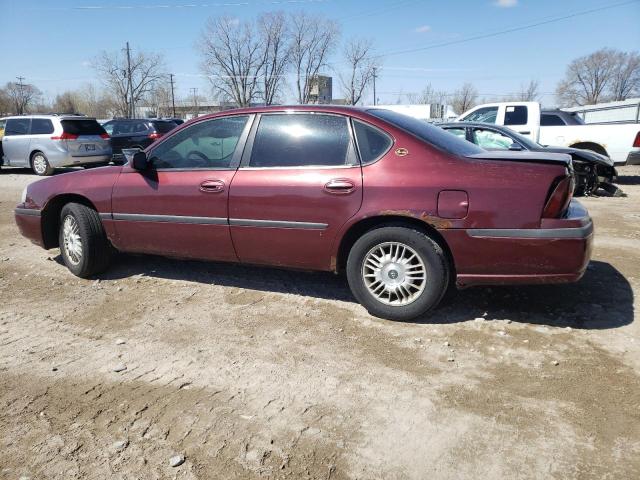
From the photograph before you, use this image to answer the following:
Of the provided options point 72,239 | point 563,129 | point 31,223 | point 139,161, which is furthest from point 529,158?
point 563,129

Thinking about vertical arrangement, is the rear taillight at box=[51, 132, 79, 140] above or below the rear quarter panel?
above

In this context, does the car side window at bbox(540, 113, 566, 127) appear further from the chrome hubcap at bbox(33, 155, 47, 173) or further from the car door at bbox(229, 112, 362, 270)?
the chrome hubcap at bbox(33, 155, 47, 173)

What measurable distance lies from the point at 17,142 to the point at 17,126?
0.52 meters

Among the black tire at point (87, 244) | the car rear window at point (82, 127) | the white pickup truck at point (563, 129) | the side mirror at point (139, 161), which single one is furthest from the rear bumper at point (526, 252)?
the car rear window at point (82, 127)

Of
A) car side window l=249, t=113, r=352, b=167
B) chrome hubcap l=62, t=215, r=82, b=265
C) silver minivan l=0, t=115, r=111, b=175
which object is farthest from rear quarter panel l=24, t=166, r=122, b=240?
silver minivan l=0, t=115, r=111, b=175

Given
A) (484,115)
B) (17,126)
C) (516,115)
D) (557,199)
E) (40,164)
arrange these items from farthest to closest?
(17,126), (40,164), (484,115), (516,115), (557,199)

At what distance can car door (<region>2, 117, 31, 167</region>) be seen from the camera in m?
14.1

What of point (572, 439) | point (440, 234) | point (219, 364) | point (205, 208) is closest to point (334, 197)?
point (440, 234)

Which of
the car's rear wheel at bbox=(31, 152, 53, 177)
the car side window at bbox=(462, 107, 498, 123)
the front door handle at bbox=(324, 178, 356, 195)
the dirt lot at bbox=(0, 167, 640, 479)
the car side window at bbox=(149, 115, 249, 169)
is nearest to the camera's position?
the dirt lot at bbox=(0, 167, 640, 479)

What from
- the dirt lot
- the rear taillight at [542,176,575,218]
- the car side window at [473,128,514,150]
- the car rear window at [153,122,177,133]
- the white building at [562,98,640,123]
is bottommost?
the dirt lot

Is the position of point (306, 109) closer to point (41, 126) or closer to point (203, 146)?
point (203, 146)

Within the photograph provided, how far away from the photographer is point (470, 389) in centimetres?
277

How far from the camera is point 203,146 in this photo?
4.28 meters

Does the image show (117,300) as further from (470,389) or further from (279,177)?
(470,389)
